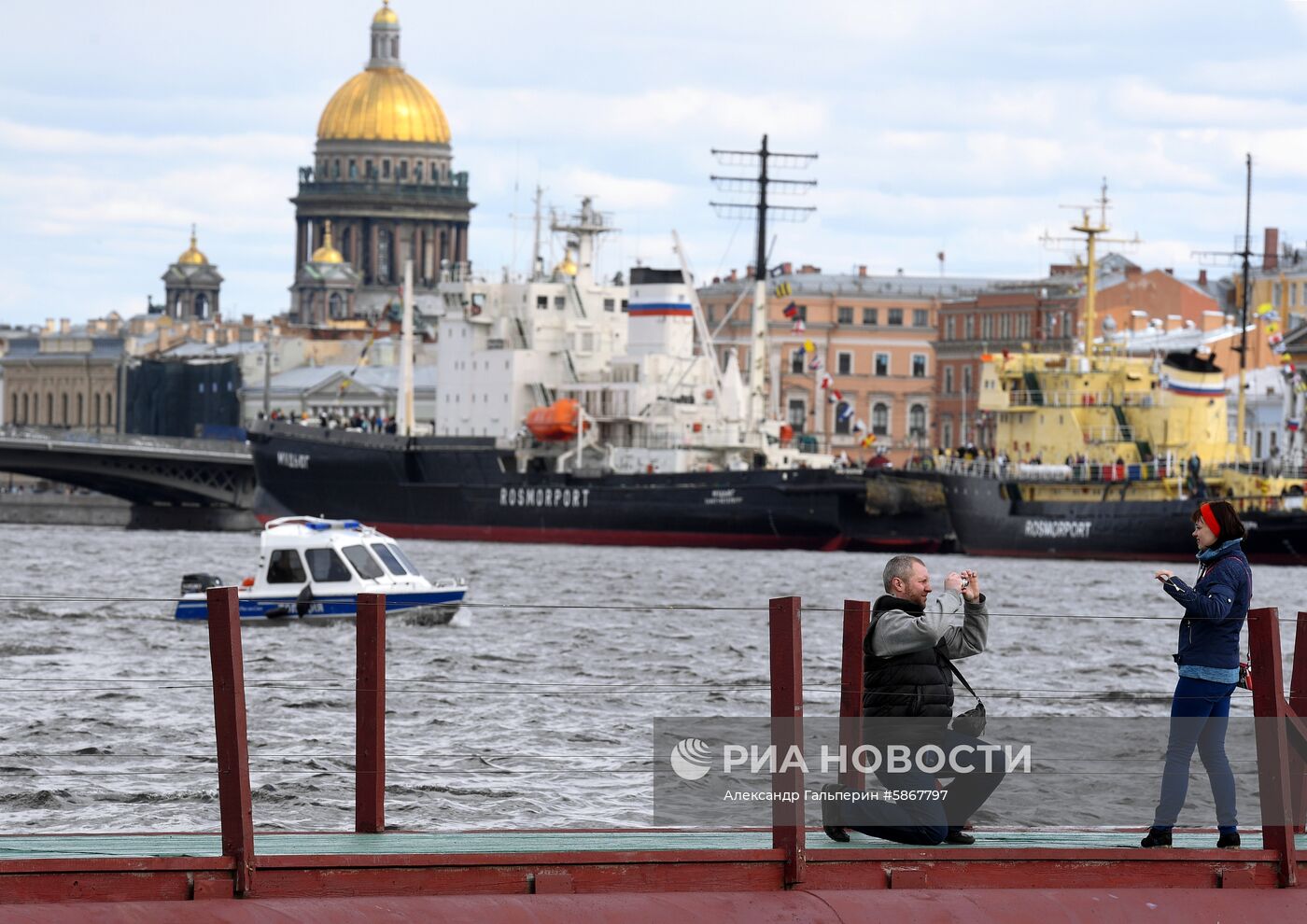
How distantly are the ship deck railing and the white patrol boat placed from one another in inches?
847

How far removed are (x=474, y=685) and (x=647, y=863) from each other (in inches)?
379

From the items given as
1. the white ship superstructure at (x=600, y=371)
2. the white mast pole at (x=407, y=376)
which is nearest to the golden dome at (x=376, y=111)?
the white mast pole at (x=407, y=376)

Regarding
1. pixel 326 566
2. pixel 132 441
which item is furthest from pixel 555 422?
pixel 326 566

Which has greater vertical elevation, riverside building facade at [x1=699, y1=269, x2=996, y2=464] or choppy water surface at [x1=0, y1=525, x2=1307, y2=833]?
riverside building facade at [x1=699, y1=269, x2=996, y2=464]

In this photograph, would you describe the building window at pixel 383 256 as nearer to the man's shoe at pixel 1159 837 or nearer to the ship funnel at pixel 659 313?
the ship funnel at pixel 659 313

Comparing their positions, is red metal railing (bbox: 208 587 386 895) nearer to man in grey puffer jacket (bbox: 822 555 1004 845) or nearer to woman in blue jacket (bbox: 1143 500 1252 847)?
man in grey puffer jacket (bbox: 822 555 1004 845)

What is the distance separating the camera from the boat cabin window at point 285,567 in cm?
3130

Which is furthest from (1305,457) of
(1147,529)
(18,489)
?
(18,489)

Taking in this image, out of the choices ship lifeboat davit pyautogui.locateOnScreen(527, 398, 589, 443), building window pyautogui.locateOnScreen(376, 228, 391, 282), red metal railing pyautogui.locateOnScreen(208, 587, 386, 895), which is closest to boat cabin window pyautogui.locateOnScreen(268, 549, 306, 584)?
red metal railing pyautogui.locateOnScreen(208, 587, 386, 895)

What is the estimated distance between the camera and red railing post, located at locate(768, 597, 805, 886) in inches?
325

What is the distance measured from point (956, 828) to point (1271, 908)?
1.13m

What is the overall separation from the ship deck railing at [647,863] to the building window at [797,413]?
110m

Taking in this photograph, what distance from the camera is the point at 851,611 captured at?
8766 millimetres

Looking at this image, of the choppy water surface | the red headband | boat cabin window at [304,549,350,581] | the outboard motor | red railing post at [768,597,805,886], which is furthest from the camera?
boat cabin window at [304,549,350,581]
